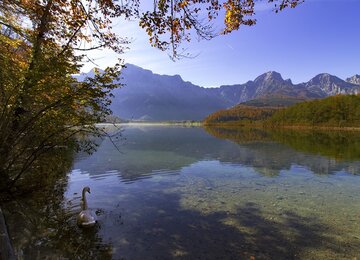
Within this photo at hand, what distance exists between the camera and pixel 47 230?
Answer: 11.6 meters

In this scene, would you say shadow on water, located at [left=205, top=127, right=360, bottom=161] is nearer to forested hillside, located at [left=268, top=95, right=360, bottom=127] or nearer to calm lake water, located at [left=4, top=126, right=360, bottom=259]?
calm lake water, located at [left=4, top=126, right=360, bottom=259]

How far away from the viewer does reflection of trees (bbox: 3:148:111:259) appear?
9.80 metres

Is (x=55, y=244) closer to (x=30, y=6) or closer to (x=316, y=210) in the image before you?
(x=30, y=6)

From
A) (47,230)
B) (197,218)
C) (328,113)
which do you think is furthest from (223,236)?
(328,113)

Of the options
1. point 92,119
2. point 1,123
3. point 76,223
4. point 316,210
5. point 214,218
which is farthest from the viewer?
point 316,210

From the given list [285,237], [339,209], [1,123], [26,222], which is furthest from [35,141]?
[339,209]

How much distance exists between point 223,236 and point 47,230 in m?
7.95

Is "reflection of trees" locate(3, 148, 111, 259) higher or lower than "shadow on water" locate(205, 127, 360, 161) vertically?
higher

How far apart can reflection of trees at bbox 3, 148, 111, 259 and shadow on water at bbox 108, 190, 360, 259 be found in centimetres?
132

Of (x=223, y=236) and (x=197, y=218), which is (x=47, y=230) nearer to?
(x=197, y=218)

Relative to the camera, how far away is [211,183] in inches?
877

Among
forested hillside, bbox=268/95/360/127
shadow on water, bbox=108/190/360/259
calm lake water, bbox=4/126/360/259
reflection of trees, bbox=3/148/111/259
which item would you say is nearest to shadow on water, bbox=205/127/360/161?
calm lake water, bbox=4/126/360/259

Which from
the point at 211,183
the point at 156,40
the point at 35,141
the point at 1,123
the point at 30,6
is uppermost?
the point at 30,6

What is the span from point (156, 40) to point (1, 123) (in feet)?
21.4
